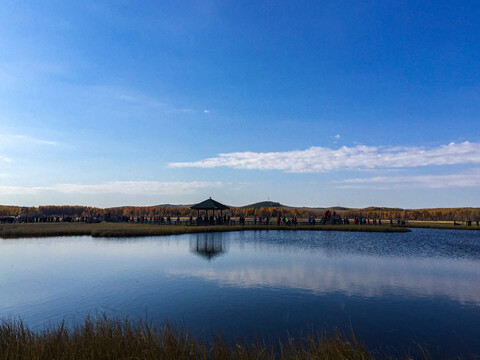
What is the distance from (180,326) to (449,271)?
16.9 meters

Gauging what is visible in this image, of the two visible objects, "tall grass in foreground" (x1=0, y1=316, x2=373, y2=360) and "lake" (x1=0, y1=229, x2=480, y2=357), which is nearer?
"tall grass in foreground" (x1=0, y1=316, x2=373, y2=360)

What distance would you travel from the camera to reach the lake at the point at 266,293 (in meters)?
10.5

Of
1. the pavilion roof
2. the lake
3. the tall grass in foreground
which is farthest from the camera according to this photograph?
the pavilion roof

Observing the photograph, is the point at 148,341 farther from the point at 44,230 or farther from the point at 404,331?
the point at 44,230

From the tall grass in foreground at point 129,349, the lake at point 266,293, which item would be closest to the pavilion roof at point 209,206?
the lake at point 266,293

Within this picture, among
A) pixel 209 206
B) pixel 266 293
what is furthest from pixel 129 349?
pixel 209 206

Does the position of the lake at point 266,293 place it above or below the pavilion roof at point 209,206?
below

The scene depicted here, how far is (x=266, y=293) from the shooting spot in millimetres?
14492

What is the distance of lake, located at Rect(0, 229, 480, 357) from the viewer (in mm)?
10531

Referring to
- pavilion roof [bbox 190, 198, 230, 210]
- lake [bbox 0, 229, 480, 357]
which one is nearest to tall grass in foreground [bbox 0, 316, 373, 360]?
lake [bbox 0, 229, 480, 357]

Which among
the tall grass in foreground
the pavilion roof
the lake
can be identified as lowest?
the lake

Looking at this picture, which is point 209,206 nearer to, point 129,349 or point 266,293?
point 266,293

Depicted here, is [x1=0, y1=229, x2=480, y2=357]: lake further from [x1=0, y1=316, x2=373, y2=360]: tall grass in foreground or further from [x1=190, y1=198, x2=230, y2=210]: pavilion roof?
[x1=190, y1=198, x2=230, y2=210]: pavilion roof

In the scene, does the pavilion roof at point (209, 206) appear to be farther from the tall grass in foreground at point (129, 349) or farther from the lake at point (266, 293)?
the tall grass in foreground at point (129, 349)
